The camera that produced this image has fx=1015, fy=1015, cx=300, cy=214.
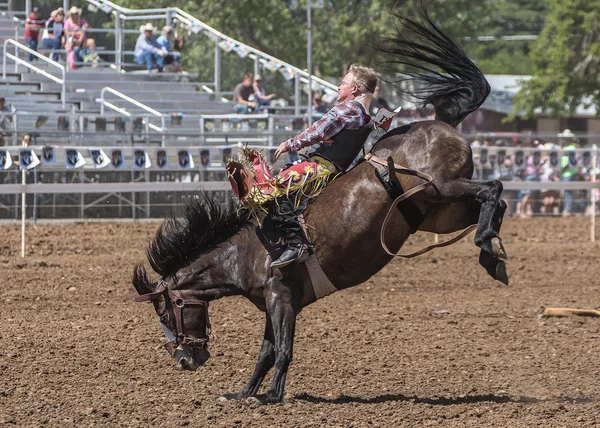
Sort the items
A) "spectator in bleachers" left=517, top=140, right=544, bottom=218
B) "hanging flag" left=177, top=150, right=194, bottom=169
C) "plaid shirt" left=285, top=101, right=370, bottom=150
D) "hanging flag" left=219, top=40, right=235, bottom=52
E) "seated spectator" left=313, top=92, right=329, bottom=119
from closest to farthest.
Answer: "plaid shirt" left=285, top=101, right=370, bottom=150 → "hanging flag" left=177, top=150, right=194, bottom=169 → "spectator in bleachers" left=517, top=140, right=544, bottom=218 → "seated spectator" left=313, top=92, right=329, bottom=119 → "hanging flag" left=219, top=40, right=235, bottom=52

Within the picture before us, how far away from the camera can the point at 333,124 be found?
668 cm

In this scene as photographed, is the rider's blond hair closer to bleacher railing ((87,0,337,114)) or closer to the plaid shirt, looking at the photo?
the plaid shirt

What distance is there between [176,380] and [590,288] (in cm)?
660

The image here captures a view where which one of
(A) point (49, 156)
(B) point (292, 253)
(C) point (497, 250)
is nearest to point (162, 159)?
(A) point (49, 156)

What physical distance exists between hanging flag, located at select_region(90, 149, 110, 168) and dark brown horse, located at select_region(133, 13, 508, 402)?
10.6 meters

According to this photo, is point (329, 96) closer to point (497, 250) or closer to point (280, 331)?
point (280, 331)

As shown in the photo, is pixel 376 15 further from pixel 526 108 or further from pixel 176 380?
pixel 176 380

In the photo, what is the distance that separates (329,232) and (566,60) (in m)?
27.9

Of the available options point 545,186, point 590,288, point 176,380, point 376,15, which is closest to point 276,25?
point 376,15

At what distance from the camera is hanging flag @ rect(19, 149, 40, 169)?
54.7 feet

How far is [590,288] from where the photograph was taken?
484 inches

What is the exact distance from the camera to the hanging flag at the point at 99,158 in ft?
57.2

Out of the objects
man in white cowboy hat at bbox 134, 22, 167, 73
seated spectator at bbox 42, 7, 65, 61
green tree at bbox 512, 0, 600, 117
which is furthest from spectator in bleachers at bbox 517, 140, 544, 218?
green tree at bbox 512, 0, 600, 117

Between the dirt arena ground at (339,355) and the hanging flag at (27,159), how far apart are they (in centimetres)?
308
